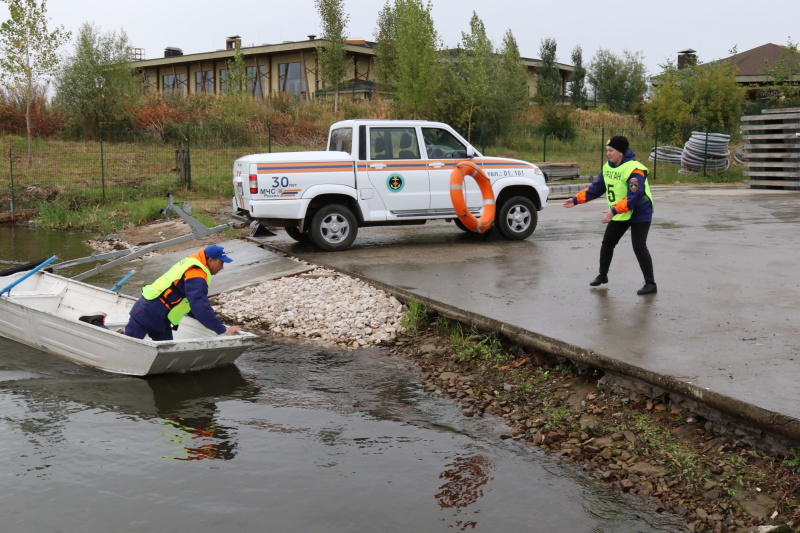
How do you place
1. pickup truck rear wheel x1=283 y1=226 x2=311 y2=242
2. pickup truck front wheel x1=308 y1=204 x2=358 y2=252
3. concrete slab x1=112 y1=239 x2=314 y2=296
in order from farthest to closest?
1. pickup truck rear wheel x1=283 y1=226 x2=311 y2=242
2. pickup truck front wheel x1=308 y1=204 x2=358 y2=252
3. concrete slab x1=112 y1=239 x2=314 y2=296

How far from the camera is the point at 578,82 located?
61.2 m

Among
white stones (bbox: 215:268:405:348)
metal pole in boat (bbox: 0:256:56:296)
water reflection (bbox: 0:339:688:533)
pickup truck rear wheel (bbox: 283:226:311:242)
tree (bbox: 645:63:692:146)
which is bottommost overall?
water reflection (bbox: 0:339:688:533)

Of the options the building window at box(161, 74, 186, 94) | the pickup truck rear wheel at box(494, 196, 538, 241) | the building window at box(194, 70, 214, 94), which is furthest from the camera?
the building window at box(161, 74, 186, 94)

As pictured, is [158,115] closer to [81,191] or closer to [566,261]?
[81,191]

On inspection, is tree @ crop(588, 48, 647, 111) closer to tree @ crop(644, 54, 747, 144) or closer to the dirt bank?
tree @ crop(644, 54, 747, 144)


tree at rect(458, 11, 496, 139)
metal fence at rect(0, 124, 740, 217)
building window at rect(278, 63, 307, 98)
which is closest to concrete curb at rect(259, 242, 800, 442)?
metal fence at rect(0, 124, 740, 217)

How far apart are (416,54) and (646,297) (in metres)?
23.1

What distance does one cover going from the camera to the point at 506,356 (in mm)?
8422

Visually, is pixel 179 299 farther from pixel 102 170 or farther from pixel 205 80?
pixel 205 80

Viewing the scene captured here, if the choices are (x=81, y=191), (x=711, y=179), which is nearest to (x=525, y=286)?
(x=81, y=191)

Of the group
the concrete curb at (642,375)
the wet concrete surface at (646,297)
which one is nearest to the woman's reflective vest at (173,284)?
the concrete curb at (642,375)

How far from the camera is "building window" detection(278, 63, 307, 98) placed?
5112cm

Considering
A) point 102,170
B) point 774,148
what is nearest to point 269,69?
point 102,170

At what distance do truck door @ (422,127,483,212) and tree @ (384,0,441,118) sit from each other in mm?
17593
